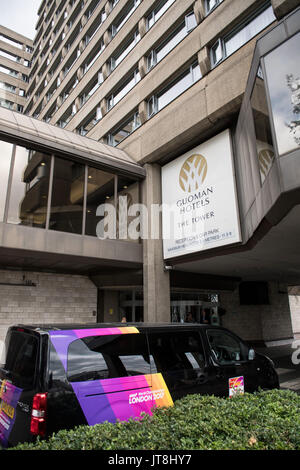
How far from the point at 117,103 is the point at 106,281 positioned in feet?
33.8

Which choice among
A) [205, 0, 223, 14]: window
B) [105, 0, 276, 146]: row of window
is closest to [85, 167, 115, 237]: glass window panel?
[105, 0, 276, 146]: row of window

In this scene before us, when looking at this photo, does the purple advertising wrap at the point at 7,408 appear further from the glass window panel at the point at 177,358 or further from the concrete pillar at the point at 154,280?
the concrete pillar at the point at 154,280

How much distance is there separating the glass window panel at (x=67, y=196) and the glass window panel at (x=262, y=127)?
23.4 feet

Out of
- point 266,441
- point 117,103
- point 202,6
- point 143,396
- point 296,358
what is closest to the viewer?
point 266,441

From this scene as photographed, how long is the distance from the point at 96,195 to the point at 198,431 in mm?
11095

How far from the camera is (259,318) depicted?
18.6 m

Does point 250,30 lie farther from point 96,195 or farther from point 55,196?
point 55,196

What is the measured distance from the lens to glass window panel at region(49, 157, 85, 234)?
1127cm

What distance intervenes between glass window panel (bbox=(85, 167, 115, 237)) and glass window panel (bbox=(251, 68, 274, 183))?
23.1 feet

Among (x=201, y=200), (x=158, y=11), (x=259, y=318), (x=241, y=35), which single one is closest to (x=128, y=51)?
(x=158, y=11)
